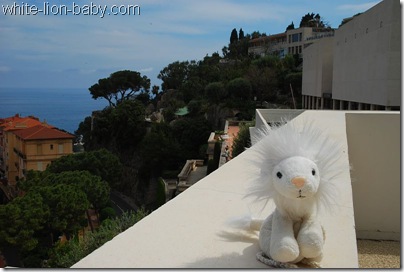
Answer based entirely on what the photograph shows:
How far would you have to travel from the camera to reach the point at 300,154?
155cm

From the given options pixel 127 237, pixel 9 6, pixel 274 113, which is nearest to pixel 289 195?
pixel 127 237

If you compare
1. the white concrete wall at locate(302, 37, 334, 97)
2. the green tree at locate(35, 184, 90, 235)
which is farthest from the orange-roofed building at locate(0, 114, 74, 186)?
the white concrete wall at locate(302, 37, 334, 97)

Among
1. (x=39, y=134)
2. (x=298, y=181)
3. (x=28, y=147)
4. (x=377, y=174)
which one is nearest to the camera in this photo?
(x=298, y=181)

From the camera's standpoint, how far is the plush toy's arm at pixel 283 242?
4.84ft

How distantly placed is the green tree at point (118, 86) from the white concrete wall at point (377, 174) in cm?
3570

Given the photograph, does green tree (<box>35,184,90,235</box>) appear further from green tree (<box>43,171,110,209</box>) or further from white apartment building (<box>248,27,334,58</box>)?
white apartment building (<box>248,27,334,58</box>)

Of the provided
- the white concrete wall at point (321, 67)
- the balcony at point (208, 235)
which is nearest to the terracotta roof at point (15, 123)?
the white concrete wall at point (321, 67)

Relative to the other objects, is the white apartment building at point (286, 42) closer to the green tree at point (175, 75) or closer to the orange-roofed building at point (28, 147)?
the green tree at point (175, 75)

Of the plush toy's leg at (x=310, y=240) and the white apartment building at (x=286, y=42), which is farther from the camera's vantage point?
the white apartment building at (x=286, y=42)

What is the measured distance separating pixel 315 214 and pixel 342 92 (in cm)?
1742

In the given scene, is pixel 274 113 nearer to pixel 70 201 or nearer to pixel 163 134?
pixel 70 201

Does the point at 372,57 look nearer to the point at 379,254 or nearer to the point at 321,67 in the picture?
the point at 321,67

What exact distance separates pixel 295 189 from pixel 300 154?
0.46 ft

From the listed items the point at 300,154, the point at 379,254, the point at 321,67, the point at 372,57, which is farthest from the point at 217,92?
the point at 300,154
